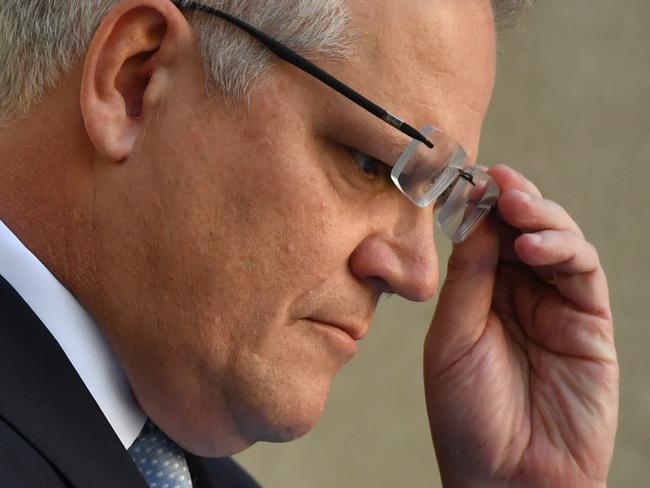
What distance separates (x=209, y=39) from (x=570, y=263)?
0.80 m

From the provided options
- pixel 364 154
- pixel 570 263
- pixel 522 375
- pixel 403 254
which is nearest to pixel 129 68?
pixel 364 154

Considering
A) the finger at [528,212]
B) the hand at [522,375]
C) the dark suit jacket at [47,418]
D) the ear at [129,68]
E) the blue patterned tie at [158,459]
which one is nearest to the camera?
the dark suit jacket at [47,418]

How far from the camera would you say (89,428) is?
1305 millimetres

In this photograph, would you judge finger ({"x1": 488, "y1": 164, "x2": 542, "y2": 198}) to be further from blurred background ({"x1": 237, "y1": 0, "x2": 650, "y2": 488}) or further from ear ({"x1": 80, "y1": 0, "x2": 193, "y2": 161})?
blurred background ({"x1": 237, "y1": 0, "x2": 650, "y2": 488})

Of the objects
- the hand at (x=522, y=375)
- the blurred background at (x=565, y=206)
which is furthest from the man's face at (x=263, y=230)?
the blurred background at (x=565, y=206)

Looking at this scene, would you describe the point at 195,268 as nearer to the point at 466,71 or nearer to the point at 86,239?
the point at 86,239

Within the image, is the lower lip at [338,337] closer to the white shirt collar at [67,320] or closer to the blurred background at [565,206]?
the white shirt collar at [67,320]

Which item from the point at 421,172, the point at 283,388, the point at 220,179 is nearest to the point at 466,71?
the point at 421,172

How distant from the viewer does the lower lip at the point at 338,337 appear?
4.68ft

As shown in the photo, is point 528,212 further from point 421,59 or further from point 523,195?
point 421,59

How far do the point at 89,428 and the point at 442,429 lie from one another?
816mm

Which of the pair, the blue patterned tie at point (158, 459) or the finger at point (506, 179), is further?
the finger at point (506, 179)

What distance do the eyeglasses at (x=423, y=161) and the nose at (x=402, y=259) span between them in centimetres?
4

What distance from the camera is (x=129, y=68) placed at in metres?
1.38
